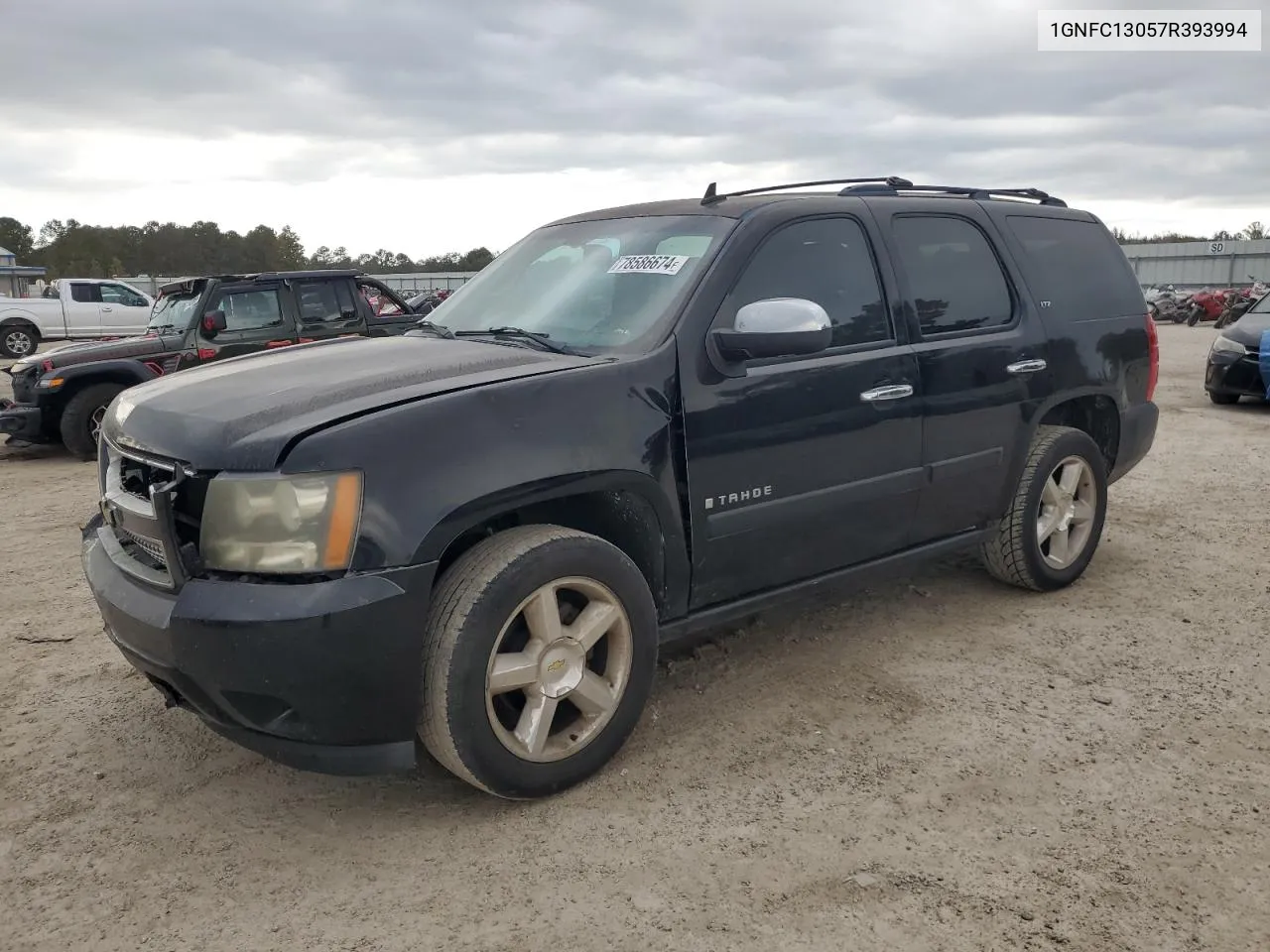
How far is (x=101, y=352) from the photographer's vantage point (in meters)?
9.58

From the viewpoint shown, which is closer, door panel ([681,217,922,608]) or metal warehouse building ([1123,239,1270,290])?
door panel ([681,217,922,608])

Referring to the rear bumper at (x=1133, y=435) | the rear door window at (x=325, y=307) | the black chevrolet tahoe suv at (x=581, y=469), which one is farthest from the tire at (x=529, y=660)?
the rear door window at (x=325, y=307)

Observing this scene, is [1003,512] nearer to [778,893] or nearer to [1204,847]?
[1204,847]

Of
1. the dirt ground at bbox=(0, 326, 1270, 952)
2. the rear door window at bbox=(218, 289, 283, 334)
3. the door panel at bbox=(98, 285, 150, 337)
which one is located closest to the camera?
the dirt ground at bbox=(0, 326, 1270, 952)

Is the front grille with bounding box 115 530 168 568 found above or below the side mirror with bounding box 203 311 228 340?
below

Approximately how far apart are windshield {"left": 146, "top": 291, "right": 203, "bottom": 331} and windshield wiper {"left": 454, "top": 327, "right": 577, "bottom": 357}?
22.8ft

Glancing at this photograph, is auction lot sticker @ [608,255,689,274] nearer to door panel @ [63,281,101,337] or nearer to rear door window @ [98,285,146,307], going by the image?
rear door window @ [98,285,146,307]

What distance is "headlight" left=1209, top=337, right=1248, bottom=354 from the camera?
10873mm

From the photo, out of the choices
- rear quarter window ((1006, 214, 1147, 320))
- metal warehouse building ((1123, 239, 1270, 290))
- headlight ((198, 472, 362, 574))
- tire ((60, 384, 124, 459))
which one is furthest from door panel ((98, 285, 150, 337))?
metal warehouse building ((1123, 239, 1270, 290))

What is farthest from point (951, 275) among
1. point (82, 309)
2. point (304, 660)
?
point (82, 309)

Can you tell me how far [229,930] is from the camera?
7.82ft

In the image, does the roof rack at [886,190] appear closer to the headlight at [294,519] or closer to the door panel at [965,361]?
the door panel at [965,361]

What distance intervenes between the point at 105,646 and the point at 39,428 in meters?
6.37

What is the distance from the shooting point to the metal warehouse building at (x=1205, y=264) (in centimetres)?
5744
